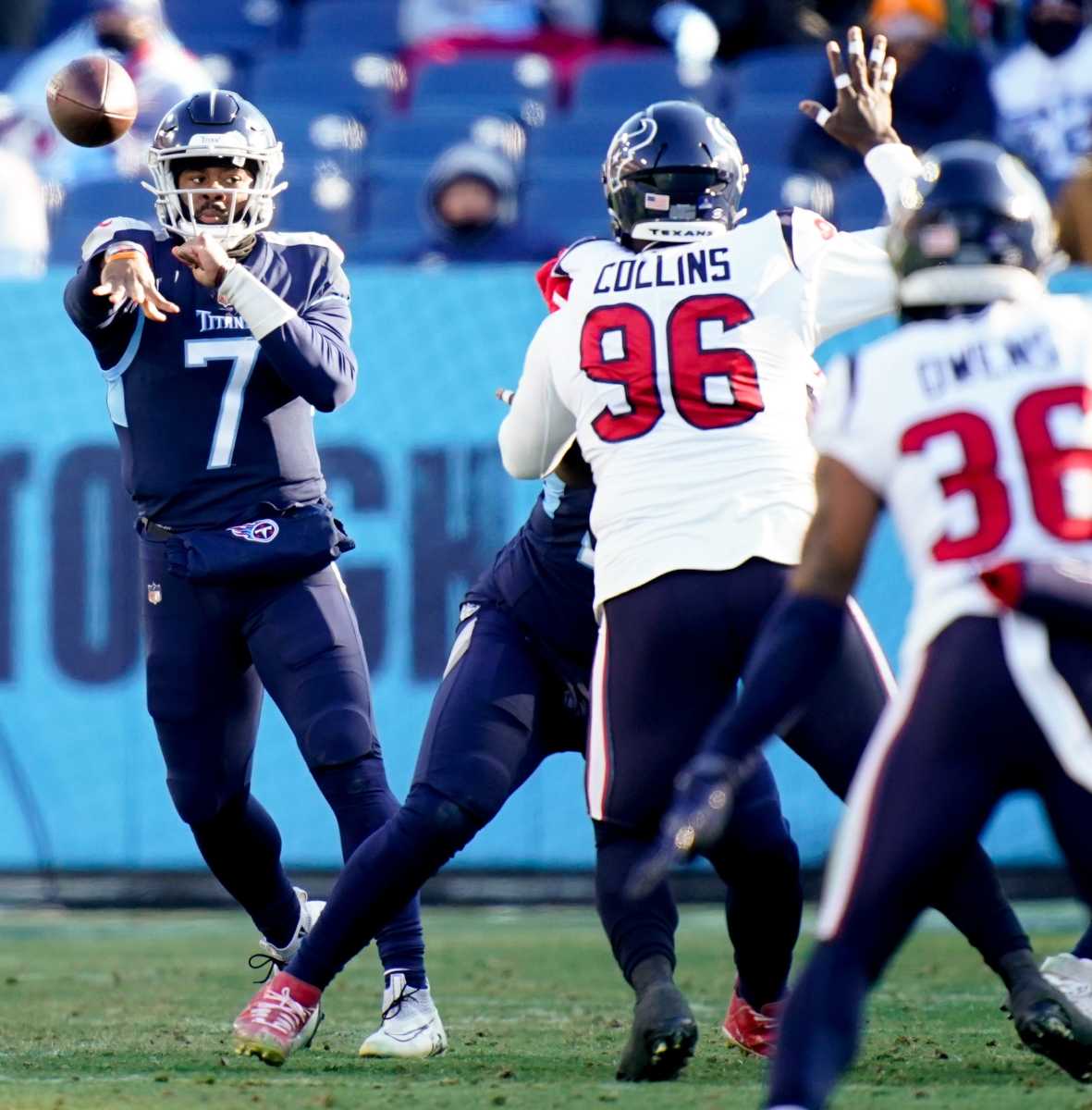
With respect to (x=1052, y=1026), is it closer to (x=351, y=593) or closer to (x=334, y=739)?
(x=334, y=739)

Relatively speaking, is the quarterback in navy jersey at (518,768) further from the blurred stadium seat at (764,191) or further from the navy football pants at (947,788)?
the blurred stadium seat at (764,191)

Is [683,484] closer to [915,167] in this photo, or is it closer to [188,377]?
[915,167]

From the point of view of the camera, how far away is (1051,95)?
9445 millimetres

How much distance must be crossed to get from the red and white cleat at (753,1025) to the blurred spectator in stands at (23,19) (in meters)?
8.78

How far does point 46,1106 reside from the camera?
12.5ft

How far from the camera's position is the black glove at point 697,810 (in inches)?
121

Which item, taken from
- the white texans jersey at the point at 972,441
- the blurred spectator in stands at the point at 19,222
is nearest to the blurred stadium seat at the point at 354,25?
the blurred spectator in stands at the point at 19,222

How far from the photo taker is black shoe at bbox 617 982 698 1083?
4.09 metres

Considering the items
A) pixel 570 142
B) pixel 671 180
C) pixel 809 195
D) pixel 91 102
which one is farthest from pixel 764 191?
pixel 671 180

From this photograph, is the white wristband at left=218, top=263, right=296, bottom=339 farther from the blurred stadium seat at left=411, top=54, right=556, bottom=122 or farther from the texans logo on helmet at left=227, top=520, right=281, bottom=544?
the blurred stadium seat at left=411, top=54, right=556, bottom=122

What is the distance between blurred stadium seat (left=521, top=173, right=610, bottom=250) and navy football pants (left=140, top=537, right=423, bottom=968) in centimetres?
465

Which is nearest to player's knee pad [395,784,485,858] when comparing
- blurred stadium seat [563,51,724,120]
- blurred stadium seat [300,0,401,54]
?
blurred stadium seat [563,51,724,120]

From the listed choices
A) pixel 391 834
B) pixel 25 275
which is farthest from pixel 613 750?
pixel 25 275

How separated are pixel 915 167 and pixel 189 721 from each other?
6.25ft
